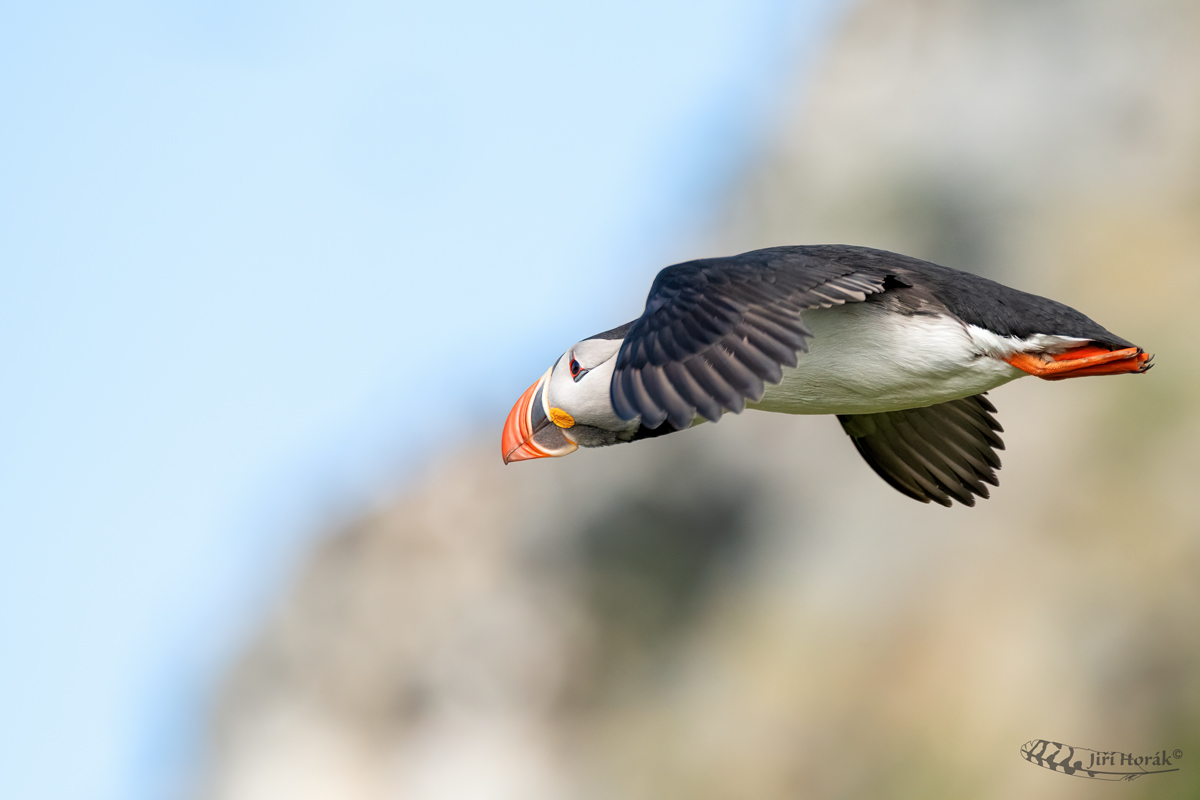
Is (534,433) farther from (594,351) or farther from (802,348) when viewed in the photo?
(802,348)

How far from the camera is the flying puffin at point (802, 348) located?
3.67m

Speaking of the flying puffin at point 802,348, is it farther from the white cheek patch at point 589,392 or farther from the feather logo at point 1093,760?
the feather logo at point 1093,760

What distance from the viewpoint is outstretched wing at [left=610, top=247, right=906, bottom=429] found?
3582 mm

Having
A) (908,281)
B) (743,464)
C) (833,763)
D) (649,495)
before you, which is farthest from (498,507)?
(908,281)

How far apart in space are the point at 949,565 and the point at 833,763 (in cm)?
231

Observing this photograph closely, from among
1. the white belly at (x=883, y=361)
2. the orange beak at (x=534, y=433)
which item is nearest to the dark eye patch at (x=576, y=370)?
the orange beak at (x=534, y=433)

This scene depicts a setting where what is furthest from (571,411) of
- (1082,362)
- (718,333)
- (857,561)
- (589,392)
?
(857,561)

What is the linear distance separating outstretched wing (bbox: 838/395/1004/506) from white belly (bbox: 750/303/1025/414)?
3.51 feet

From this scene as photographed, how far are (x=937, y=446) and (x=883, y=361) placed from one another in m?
1.39

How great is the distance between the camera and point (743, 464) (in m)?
15.1

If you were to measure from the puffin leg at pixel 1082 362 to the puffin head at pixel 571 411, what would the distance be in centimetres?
142

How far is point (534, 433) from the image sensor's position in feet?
15.8

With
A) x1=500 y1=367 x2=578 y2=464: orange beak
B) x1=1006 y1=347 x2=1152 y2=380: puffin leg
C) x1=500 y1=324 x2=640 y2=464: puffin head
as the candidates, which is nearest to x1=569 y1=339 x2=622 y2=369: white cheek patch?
x1=500 y1=324 x2=640 y2=464: puffin head

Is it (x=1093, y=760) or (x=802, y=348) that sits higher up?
(x=802, y=348)
